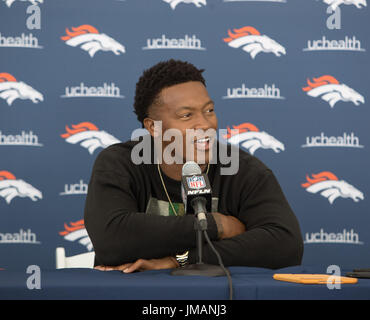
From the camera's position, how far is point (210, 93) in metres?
3.15

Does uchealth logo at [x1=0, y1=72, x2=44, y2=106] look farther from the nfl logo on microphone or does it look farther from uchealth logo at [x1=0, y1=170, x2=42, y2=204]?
the nfl logo on microphone

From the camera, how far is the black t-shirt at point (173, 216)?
1.74m

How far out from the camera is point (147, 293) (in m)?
1.15

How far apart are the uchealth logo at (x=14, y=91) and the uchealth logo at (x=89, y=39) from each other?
377 millimetres

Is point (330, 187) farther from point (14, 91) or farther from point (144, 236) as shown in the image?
point (14, 91)

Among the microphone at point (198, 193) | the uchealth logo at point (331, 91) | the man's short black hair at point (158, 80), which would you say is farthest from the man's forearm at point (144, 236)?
the uchealth logo at point (331, 91)

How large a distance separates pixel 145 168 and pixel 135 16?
1369mm

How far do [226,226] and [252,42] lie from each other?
1664 millimetres

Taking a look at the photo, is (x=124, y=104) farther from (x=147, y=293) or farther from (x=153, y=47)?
(x=147, y=293)

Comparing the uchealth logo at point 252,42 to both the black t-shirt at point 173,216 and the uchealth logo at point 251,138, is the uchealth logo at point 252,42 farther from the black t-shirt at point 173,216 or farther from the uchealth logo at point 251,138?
the black t-shirt at point 173,216

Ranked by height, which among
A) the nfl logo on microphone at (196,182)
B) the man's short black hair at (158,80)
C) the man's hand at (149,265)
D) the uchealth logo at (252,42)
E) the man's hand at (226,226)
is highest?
the uchealth logo at (252,42)

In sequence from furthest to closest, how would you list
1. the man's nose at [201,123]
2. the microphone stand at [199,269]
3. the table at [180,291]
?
the man's nose at [201,123], the microphone stand at [199,269], the table at [180,291]
